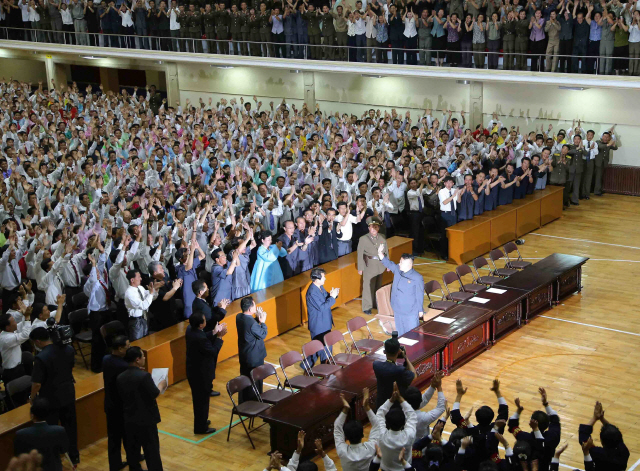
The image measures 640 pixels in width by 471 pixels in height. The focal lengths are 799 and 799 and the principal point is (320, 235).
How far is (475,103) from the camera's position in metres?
21.2

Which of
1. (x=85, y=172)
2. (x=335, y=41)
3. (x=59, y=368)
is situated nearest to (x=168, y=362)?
(x=59, y=368)

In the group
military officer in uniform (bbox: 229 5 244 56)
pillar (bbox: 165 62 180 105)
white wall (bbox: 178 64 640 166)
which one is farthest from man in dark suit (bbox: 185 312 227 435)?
pillar (bbox: 165 62 180 105)

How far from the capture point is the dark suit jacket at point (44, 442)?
6.23m

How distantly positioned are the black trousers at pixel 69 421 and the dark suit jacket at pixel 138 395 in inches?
37.0

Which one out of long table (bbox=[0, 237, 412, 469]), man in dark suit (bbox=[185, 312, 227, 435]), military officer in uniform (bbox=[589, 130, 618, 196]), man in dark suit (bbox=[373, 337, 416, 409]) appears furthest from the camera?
military officer in uniform (bbox=[589, 130, 618, 196])

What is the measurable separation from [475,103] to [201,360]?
1487cm

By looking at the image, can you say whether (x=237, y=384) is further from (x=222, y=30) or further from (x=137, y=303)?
(x=222, y=30)

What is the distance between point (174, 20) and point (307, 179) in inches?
430

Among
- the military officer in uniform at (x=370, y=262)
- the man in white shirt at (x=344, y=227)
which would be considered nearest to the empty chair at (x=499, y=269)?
the military officer in uniform at (x=370, y=262)

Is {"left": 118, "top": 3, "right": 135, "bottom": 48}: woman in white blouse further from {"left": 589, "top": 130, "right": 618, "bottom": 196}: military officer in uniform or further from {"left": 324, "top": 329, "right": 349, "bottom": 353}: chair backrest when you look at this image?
{"left": 324, "top": 329, "right": 349, "bottom": 353}: chair backrest

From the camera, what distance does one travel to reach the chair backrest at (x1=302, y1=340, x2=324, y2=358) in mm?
9156

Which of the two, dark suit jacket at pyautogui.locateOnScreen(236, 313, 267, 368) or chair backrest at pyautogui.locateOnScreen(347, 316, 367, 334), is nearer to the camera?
dark suit jacket at pyautogui.locateOnScreen(236, 313, 267, 368)

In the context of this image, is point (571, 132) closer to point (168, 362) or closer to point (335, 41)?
point (335, 41)

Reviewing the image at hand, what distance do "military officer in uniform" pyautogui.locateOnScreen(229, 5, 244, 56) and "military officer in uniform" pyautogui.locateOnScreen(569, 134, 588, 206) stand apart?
10.1m
